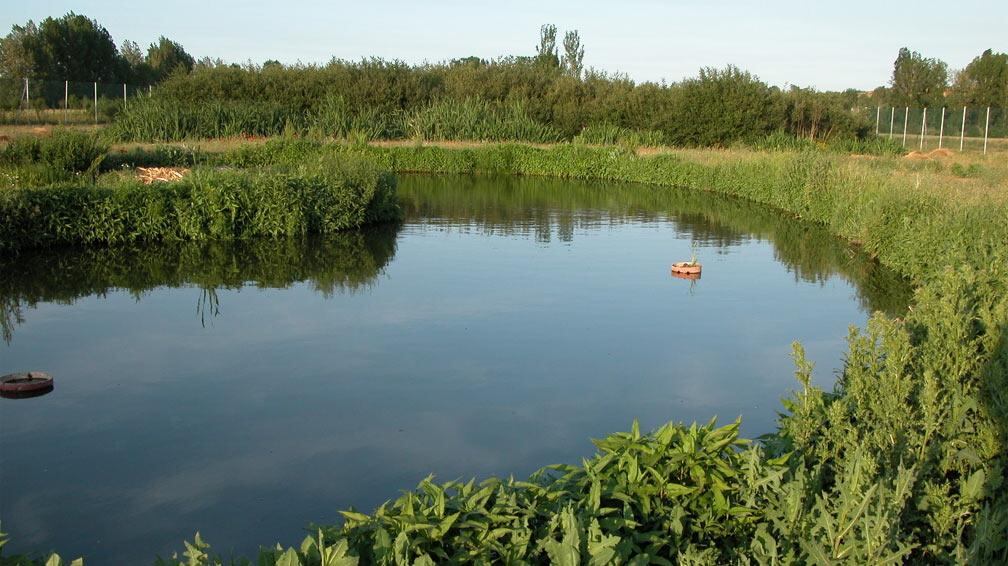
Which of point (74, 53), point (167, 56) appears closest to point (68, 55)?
point (74, 53)

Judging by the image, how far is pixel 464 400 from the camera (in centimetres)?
806

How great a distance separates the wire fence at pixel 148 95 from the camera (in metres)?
33.6

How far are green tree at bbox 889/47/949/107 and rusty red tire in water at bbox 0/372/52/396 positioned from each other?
59.3 m

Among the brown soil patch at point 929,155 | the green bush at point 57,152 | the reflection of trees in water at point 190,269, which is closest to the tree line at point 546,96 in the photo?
the brown soil patch at point 929,155

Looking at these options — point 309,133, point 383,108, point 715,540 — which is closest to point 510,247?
point 715,540

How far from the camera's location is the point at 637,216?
888 inches

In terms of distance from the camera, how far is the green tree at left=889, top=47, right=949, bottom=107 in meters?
60.0

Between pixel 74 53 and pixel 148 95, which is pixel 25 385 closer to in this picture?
pixel 148 95

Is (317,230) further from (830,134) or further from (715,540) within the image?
(830,134)

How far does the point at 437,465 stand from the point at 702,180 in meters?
24.6

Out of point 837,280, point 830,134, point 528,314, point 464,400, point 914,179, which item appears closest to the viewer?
point 464,400

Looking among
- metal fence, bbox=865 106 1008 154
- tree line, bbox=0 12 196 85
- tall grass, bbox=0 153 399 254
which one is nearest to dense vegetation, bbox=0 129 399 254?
tall grass, bbox=0 153 399 254

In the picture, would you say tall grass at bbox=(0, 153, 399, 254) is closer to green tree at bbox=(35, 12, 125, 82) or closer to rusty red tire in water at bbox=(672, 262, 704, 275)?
rusty red tire in water at bbox=(672, 262, 704, 275)

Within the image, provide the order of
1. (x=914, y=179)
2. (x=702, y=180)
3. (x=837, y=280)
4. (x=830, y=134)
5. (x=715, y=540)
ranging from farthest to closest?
(x=830, y=134) → (x=702, y=180) → (x=914, y=179) → (x=837, y=280) → (x=715, y=540)
